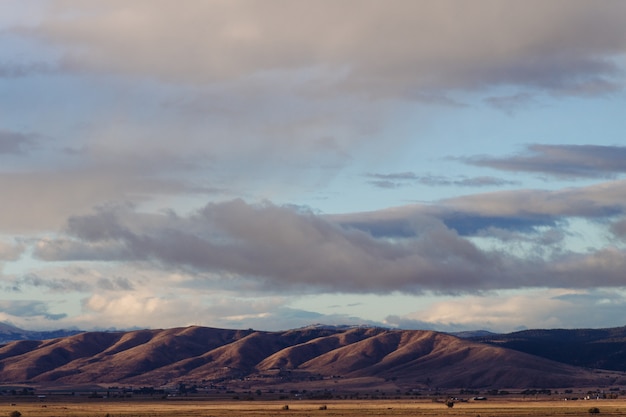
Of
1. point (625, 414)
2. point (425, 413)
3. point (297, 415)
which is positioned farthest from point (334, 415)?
point (625, 414)

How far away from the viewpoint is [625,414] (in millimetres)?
150750

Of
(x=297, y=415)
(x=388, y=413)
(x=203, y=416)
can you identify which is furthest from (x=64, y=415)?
(x=388, y=413)

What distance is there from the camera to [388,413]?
530ft

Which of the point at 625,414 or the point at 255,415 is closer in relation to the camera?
the point at 625,414

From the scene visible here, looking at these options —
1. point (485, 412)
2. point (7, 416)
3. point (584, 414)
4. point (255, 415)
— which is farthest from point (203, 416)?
point (584, 414)

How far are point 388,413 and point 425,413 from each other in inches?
250

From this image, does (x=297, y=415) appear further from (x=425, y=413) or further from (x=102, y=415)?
(x=102, y=415)

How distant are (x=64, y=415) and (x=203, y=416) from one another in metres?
24.5

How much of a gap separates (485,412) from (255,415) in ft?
122

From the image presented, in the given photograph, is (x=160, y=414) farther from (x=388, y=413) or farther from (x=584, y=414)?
(x=584, y=414)

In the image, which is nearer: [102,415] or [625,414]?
[625,414]

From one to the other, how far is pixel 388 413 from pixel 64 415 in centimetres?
5320

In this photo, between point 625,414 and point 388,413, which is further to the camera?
point 388,413

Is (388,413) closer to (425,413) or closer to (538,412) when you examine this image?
(425,413)
